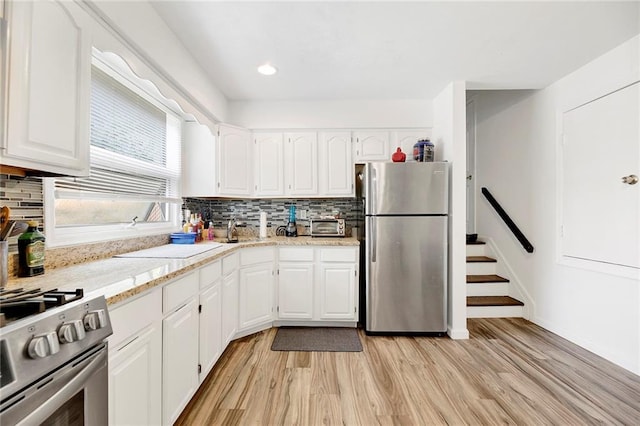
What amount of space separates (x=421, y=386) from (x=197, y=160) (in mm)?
2820

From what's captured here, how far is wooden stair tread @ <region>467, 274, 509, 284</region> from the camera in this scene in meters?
3.32

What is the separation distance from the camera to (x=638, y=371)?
206 centimetres

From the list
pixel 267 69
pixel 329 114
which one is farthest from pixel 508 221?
pixel 267 69

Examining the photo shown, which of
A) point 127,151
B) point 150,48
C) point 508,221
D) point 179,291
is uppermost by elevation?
point 150,48

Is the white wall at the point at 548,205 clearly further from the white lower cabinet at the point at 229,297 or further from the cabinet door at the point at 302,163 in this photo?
the white lower cabinet at the point at 229,297

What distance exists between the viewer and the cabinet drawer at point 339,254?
2889 millimetres

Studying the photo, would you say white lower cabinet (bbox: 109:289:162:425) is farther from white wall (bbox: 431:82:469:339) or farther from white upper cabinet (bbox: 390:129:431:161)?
white upper cabinet (bbox: 390:129:431:161)

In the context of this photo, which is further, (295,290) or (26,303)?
(295,290)

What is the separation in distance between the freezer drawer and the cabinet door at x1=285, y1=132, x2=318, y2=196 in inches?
34.2

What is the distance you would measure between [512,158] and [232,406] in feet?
12.2

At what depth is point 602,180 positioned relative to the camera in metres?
2.33

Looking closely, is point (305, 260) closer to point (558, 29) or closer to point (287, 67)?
point (287, 67)

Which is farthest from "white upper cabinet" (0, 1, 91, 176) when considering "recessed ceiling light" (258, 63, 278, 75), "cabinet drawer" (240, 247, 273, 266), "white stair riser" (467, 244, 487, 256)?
"white stair riser" (467, 244, 487, 256)

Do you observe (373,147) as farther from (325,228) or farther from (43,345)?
(43,345)
